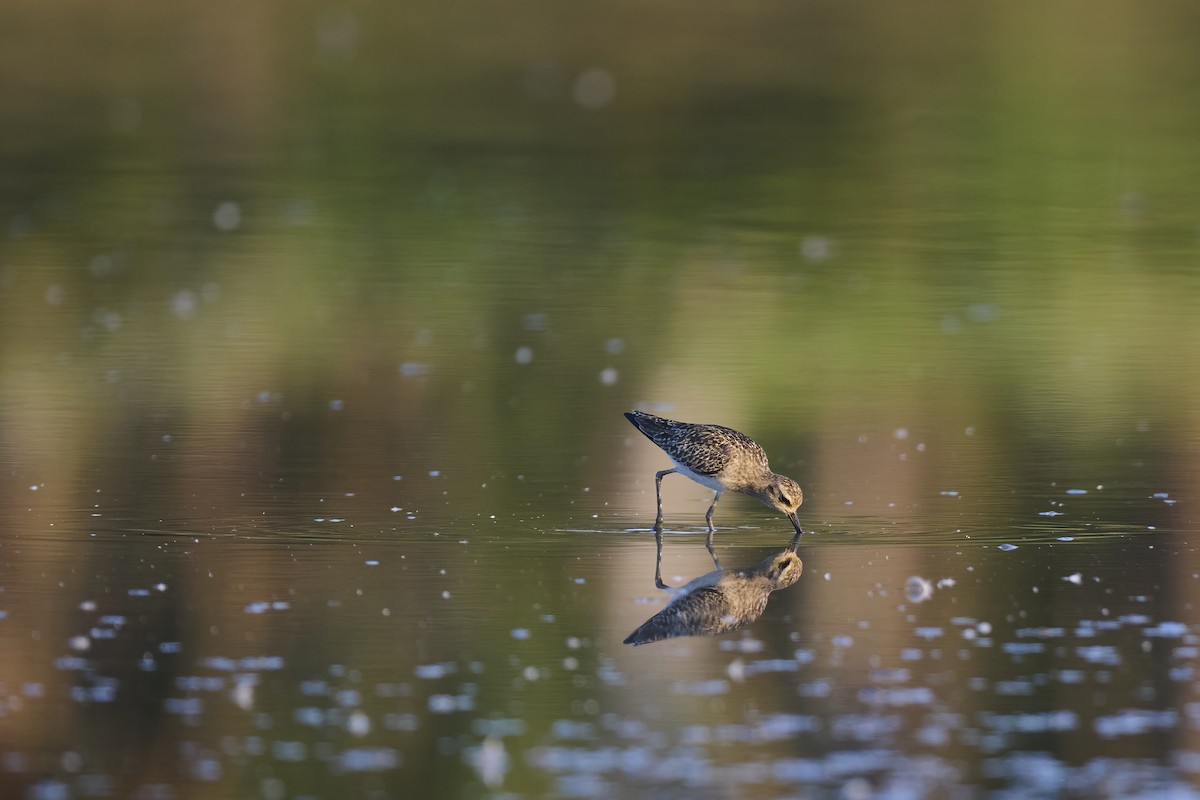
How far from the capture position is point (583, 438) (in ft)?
31.1

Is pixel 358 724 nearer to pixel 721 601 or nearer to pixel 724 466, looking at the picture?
pixel 721 601

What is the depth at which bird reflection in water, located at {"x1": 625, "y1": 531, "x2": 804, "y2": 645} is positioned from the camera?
6566 millimetres

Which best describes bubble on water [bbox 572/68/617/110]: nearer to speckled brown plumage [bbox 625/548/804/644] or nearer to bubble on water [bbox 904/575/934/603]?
speckled brown plumage [bbox 625/548/804/644]

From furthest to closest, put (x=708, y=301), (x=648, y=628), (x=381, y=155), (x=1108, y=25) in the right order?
(x=1108, y=25) < (x=381, y=155) < (x=708, y=301) < (x=648, y=628)

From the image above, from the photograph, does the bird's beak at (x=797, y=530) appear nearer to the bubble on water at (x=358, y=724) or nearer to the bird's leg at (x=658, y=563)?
the bird's leg at (x=658, y=563)

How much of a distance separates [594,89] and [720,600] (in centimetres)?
1575

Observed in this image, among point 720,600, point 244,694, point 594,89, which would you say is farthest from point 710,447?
point 594,89

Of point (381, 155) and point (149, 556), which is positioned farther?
point (381, 155)

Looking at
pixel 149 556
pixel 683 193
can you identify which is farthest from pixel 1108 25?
pixel 149 556

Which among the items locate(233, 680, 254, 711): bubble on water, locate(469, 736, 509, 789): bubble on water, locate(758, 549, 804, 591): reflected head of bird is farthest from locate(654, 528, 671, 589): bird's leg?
locate(469, 736, 509, 789): bubble on water

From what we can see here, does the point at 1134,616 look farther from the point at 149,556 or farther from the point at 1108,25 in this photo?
the point at 1108,25

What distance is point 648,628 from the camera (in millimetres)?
6562

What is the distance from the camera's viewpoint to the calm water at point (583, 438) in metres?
5.61

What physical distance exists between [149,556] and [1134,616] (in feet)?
9.62
